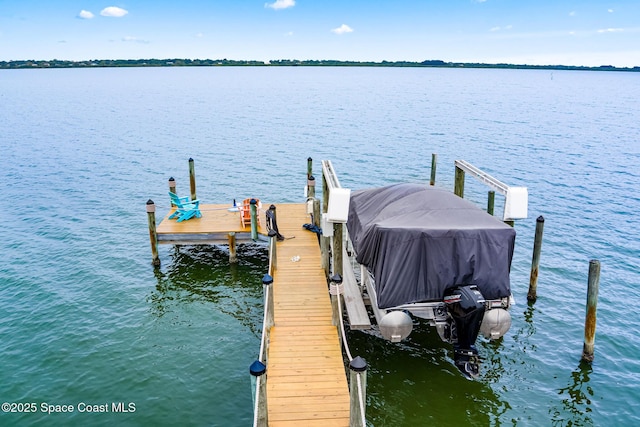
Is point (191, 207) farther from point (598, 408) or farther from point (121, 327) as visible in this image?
point (598, 408)

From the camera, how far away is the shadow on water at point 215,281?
16812mm

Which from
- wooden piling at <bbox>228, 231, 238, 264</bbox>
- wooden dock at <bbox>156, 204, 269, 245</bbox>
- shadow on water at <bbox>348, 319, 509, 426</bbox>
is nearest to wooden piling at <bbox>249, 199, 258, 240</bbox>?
wooden dock at <bbox>156, 204, 269, 245</bbox>

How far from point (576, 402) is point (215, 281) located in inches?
482

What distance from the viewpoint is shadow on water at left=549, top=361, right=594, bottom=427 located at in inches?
470

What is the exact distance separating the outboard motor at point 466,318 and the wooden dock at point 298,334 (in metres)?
2.72

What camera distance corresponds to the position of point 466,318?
10.8 m

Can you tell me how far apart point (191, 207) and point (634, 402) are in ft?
53.4

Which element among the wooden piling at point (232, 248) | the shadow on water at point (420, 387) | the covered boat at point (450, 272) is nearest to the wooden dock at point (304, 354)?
the covered boat at point (450, 272)

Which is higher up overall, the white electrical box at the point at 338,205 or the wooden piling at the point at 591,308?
the white electrical box at the point at 338,205

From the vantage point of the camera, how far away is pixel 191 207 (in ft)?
67.4

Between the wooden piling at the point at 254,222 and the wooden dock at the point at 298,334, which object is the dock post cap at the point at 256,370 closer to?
the wooden dock at the point at 298,334

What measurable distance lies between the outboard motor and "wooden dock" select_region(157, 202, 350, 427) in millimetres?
2716

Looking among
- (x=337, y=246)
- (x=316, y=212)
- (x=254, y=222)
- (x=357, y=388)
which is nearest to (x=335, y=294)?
(x=337, y=246)

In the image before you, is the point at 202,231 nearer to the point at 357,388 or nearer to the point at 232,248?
the point at 232,248
